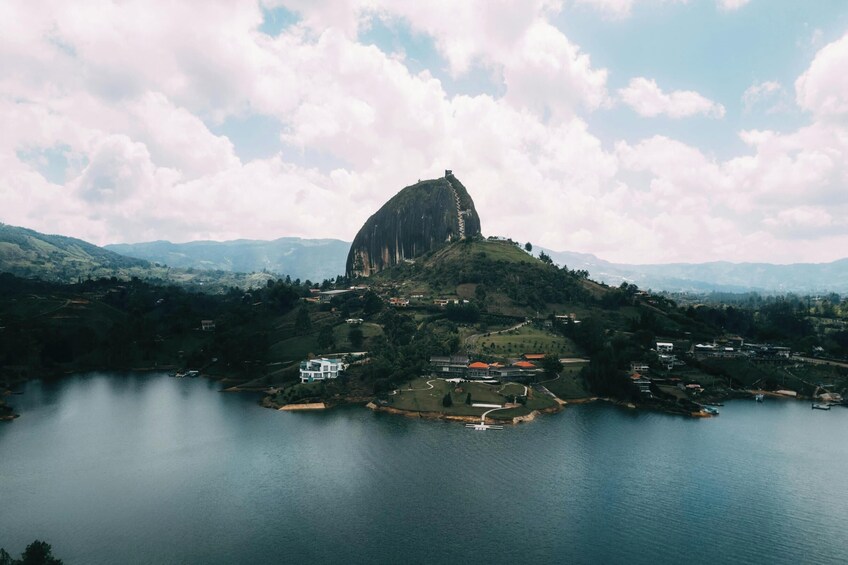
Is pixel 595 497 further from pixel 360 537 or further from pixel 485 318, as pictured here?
pixel 485 318

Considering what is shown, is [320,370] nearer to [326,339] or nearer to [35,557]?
[326,339]

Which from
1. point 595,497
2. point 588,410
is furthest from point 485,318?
point 595,497

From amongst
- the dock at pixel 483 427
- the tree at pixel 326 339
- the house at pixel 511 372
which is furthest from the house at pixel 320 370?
the dock at pixel 483 427

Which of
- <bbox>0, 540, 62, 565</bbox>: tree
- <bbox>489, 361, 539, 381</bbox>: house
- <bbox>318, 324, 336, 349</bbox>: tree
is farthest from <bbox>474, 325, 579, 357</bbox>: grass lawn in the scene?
<bbox>0, 540, 62, 565</bbox>: tree

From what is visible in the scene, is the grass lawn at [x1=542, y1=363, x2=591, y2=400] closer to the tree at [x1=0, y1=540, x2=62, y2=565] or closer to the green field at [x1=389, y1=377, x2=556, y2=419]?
the green field at [x1=389, y1=377, x2=556, y2=419]

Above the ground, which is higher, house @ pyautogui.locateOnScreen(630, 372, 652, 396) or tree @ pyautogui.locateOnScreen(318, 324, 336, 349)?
tree @ pyautogui.locateOnScreen(318, 324, 336, 349)

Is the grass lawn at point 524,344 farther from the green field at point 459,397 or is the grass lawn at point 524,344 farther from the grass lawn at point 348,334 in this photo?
the grass lawn at point 348,334
